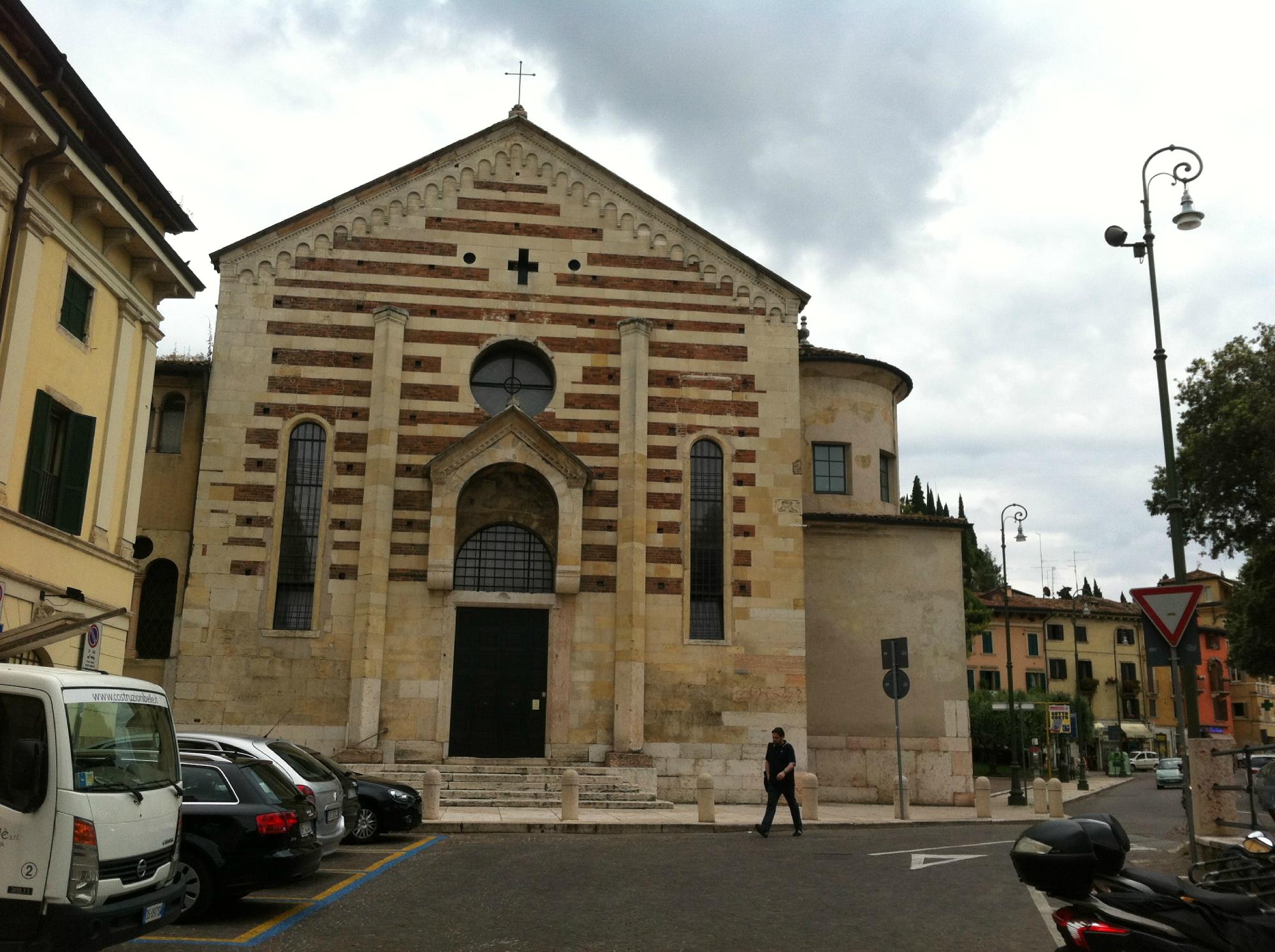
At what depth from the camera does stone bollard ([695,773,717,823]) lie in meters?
19.8

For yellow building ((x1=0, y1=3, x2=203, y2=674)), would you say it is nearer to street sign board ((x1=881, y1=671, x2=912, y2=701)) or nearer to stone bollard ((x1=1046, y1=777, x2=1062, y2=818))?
street sign board ((x1=881, y1=671, x2=912, y2=701))

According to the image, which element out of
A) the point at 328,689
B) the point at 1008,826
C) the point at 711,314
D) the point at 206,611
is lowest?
the point at 1008,826

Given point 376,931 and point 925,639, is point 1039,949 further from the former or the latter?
A: point 925,639

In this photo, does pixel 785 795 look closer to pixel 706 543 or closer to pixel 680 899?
pixel 680 899

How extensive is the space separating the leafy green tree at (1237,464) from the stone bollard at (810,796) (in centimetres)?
1396

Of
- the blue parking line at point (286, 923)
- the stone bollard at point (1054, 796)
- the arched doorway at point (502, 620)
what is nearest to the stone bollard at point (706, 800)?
the arched doorway at point (502, 620)

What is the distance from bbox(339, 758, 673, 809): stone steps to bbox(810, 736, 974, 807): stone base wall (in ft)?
17.4

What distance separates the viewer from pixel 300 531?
24.8 metres

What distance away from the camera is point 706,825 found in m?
19.4

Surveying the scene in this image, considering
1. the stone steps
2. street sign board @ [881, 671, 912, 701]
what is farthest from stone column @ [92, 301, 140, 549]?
street sign board @ [881, 671, 912, 701]

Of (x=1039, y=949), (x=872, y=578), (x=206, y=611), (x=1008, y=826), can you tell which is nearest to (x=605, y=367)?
(x=872, y=578)

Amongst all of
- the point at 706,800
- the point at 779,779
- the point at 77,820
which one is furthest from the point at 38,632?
the point at 706,800

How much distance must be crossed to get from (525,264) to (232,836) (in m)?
18.6

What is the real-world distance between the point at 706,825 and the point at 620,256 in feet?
45.7
